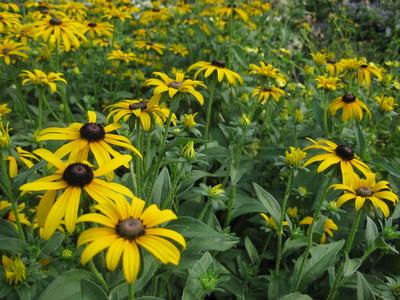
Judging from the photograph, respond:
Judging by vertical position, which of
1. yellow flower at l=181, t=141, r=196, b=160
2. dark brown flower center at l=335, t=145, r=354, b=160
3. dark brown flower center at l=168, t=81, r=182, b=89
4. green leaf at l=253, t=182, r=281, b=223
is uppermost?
dark brown flower center at l=168, t=81, r=182, b=89

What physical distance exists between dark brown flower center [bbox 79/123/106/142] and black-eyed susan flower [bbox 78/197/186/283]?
0.31m

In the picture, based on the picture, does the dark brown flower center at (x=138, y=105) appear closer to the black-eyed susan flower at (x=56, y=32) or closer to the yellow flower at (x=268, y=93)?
the yellow flower at (x=268, y=93)

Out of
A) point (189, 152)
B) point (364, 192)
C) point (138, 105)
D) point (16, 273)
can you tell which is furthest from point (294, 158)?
point (16, 273)

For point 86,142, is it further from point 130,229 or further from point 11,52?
point 11,52

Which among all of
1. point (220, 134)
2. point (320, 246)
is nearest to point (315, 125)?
point (220, 134)

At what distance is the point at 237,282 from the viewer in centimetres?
184

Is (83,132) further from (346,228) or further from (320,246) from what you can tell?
(346,228)

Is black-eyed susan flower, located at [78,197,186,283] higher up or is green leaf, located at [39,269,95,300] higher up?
black-eyed susan flower, located at [78,197,186,283]

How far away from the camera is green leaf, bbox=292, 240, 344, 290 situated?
1.77 metres

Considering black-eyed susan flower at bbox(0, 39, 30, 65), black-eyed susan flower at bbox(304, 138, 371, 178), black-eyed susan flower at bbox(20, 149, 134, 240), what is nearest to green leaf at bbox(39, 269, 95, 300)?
black-eyed susan flower at bbox(20, 149, 134, 240)

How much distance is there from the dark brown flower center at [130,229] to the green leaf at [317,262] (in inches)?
39.9

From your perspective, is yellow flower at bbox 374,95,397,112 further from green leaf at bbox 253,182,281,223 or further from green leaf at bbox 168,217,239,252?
green leaf at bbox 168,217,239,252

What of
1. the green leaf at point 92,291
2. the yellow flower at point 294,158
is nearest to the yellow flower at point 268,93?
the yellow flower at point 294,158

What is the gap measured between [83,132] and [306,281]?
3.67 feet
